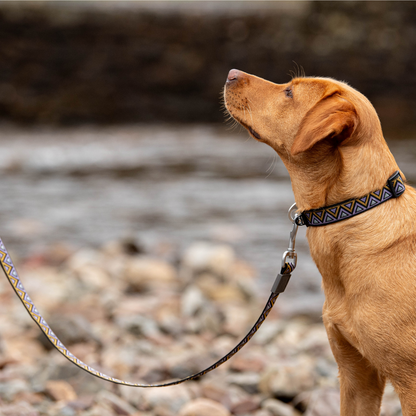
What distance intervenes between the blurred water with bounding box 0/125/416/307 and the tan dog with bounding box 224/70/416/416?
4207mm

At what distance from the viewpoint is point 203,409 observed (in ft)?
11.0

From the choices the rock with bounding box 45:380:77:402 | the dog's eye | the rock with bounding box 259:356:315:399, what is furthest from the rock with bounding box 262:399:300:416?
the dog's eye

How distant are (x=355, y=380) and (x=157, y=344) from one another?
2.56m

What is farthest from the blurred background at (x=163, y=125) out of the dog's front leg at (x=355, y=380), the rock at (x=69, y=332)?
the dog's front leg at (x=355, y=380)

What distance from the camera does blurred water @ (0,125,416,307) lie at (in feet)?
28.9

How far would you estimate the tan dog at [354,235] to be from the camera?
2238 millimetres

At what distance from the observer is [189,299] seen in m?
5.79

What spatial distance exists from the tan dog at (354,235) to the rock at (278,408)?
0.87m

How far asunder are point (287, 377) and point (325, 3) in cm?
3296

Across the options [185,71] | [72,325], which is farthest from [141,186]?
[185,71]

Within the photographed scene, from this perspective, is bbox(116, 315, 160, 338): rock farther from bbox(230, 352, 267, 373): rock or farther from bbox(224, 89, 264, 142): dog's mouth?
bbox(224, 89, 264, 142): dog's mouth

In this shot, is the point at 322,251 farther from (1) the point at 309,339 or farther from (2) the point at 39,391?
(1) the point at 309,339

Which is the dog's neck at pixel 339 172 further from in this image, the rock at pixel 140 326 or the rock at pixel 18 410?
the rock at pixel 140 326

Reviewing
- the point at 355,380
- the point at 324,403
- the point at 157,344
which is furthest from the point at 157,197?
the point at 355,380
